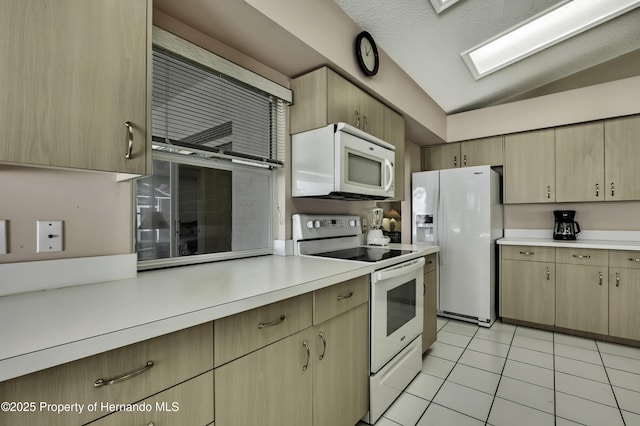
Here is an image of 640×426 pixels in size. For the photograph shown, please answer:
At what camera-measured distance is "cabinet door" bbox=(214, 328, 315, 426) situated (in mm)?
961

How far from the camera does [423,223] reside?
3.54 metres

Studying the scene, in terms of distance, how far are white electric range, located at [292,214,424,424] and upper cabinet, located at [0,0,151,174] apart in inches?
48.8

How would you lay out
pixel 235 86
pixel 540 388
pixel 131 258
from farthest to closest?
1. pixel 540 388
2. pixel 235 86
3. pixel 131 258

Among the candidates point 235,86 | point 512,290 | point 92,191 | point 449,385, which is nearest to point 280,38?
point 235,86

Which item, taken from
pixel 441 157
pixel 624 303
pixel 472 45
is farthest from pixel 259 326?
pixel 441 157

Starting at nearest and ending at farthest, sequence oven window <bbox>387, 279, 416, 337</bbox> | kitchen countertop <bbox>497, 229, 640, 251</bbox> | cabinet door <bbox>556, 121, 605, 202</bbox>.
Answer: oven window <bbox>387, 279, 416, 337</bbox> < kitchen countertop <bbox>497, 229, 640, 251</bbox> < cabinet door <bbox>556, 121, 605, 202</bbox>

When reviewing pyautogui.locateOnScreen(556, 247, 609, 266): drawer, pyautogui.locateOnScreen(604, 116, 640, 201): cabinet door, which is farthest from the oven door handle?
pyautogui.locateOnScreen(604, 116, 640, 201): cabinet door

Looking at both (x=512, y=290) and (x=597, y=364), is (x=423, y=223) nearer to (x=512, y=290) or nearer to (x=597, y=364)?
(x=512, y=290)

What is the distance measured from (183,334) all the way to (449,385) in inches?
76.8

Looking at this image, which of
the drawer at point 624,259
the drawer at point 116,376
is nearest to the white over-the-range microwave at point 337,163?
the drawer at point 116,376

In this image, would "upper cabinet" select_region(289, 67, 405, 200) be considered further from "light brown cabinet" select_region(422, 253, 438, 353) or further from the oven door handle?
"light brown cabinet" select_region(422, 253, 438, 353)

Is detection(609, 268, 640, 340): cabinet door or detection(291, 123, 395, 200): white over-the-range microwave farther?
detection(609, 268, 640, 340): cabinet door

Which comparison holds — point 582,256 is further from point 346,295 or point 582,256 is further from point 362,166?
point 346,295

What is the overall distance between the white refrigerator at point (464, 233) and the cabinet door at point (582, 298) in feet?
1.92
